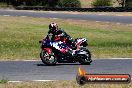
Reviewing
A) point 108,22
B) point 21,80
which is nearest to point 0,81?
point 21,80

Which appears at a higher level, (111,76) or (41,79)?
(111,76)

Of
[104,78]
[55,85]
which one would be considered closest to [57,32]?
[55,85]

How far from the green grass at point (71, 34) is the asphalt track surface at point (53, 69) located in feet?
5.72

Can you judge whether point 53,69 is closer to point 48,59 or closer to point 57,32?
point 48,59

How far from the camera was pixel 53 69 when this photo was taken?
1543 cm

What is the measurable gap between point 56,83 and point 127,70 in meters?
3.82

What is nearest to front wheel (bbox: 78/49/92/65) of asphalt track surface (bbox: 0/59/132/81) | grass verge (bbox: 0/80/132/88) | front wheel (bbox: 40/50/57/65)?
asphalt track surface (bbox: 0/59/132/81)

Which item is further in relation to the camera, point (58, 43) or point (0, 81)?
point (58, 43)

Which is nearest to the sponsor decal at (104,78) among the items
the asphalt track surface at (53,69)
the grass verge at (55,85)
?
the grass verge at (55,85)

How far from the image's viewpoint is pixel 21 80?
13039mm

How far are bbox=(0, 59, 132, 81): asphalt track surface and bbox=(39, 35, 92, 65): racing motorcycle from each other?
0.68ft

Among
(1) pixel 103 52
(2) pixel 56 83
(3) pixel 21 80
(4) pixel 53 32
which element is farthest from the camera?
(1) pixel 103 52

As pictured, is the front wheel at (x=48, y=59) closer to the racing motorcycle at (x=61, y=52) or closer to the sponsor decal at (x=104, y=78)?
the racing motorcycle at (x=61, y=52)

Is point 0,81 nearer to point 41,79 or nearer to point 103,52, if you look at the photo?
point 41,79
